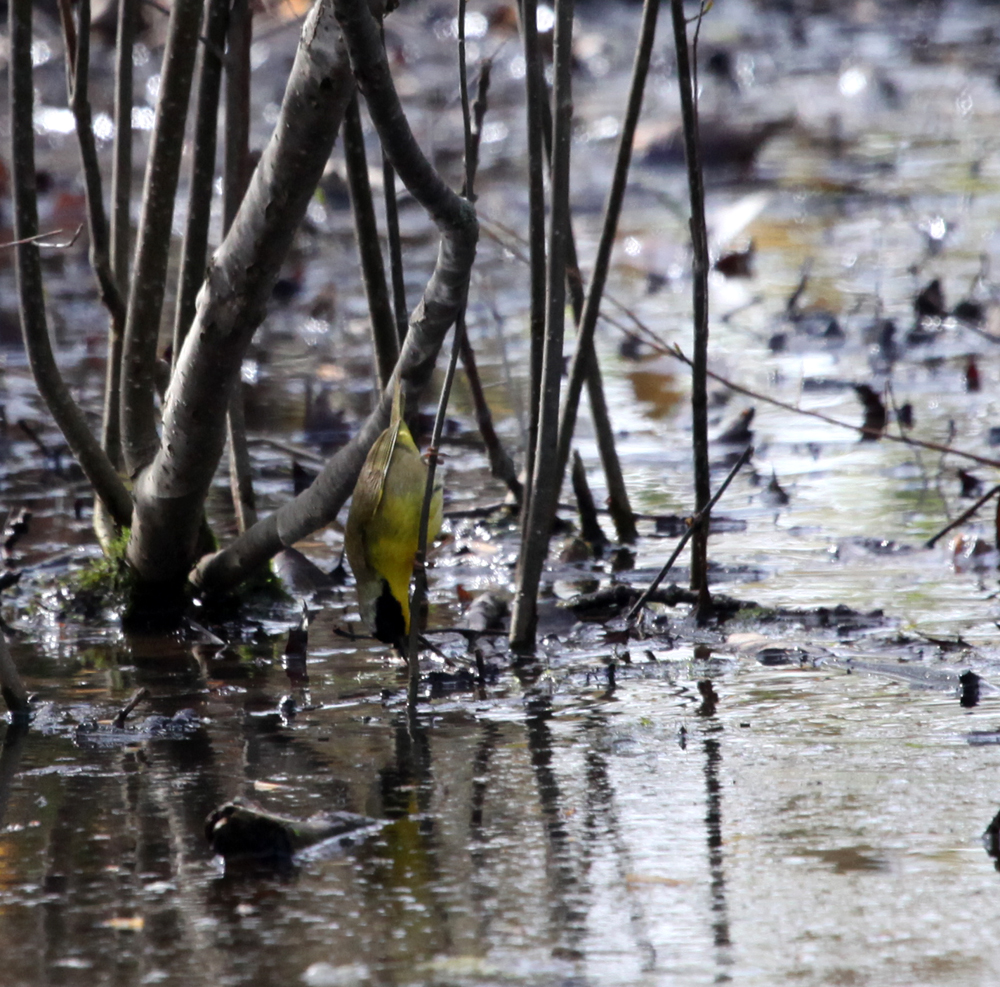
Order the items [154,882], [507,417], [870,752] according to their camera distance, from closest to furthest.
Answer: [154,882], [870,752], [507,417]

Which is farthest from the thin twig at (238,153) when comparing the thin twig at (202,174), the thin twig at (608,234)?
the thin twig at (608,234)

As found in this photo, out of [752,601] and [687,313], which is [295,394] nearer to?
[687,313]

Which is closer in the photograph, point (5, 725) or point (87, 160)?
point (5, 725)

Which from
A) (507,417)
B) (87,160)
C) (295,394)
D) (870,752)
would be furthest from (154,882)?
(295,394)

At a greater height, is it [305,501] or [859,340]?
[859,340]

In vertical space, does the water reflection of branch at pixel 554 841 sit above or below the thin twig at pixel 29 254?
below

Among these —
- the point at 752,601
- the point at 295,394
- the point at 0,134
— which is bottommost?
the point at 752,601

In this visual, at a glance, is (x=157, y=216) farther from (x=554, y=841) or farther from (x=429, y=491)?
(x=554, y=841)

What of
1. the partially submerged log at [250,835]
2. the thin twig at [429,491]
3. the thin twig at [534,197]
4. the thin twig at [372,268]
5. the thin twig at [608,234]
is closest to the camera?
the partially submerged log at [250,835]

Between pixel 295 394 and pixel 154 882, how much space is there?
4314 millimetres

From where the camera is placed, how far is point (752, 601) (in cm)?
359

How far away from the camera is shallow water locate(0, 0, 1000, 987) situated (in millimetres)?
1988

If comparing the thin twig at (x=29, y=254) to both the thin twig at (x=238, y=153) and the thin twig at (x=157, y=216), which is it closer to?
the thin twig at (x=157, y=216)

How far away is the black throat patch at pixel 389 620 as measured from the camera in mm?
2996
